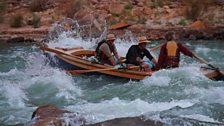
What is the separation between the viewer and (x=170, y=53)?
8820 millimetres

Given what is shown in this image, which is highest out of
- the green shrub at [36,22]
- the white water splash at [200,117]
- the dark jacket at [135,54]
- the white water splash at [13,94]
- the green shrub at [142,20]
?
the dark jacket at [135,54]

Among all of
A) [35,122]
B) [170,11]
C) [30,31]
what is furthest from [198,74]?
[170,11]

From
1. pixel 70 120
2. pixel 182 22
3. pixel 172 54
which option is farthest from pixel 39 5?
pixel 70 120

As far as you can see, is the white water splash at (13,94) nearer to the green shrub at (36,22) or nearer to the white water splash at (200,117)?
the white water splash at (200,117)

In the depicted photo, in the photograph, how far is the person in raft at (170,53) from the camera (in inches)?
347

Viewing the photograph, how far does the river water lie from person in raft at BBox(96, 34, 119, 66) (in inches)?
15.8

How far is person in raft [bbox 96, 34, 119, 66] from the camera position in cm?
959

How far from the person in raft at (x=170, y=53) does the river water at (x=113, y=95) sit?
8.8 inches

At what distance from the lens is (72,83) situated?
30.6 feet

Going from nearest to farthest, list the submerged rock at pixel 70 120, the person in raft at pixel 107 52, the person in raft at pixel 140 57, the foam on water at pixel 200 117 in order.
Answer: the submerged rock at pixel 70 120, the foam on water at pixel 200 117, the person in raft at pixel 140 57, the person in raft at pixel 107 52

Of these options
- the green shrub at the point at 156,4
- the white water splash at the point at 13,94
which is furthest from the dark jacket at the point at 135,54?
the green shrub at the point at 156,4

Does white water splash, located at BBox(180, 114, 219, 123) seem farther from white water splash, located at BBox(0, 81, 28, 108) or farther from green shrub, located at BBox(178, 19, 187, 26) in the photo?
green shrub, located at BBox(178, 19, 187, 26)

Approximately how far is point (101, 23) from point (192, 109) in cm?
1241

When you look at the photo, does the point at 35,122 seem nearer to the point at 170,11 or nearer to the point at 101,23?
the point at 101,23
